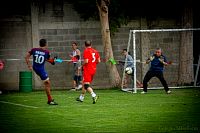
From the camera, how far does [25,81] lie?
92.9ft

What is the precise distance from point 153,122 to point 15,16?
1580 cm

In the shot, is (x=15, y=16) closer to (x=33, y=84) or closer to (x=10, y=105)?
(x=33, y=84)

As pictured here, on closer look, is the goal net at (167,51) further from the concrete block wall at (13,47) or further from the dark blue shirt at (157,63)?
the dark blue shirt at (157,63)

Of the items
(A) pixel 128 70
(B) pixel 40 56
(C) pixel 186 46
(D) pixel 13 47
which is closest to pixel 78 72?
(A) pixel 128 70

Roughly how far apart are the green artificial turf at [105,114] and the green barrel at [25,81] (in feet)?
15.6

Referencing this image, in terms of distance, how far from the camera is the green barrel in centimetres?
2830

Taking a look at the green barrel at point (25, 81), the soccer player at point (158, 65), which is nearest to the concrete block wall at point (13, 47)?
the green barrel at point (25, 81)

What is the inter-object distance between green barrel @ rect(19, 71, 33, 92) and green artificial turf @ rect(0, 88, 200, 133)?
4.75 meters

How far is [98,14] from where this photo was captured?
30312 mm

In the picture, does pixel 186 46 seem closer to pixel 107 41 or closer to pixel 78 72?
pixel 107 41

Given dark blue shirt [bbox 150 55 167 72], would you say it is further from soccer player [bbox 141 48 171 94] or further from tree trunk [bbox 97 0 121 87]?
tree trunk [bbox 97 0 121 87]

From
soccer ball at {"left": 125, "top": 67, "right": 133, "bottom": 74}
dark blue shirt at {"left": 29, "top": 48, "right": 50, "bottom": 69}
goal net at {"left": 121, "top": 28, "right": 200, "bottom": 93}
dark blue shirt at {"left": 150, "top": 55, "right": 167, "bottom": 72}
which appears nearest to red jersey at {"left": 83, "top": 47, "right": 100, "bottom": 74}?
dark blue shirt at {"left": 29, "top": 48, "right": 50, "bottom": 69}

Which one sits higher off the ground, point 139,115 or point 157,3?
point 157,3

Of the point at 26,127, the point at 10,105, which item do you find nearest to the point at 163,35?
the point at 10,105
